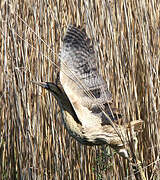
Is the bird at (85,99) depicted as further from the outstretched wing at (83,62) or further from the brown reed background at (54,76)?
the brown reed background at (54,76)

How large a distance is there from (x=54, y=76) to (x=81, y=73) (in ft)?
1.42

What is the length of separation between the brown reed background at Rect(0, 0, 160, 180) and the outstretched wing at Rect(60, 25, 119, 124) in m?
0.10

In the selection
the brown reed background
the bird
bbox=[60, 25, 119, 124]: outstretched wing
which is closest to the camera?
the bird

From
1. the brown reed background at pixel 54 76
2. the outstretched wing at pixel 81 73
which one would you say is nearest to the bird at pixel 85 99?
the outstretched wing at pixel 81 73

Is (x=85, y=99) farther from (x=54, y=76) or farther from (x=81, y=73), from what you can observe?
(x=54, y=76)

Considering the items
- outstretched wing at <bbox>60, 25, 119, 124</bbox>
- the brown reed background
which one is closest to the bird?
outstretched wing at <bbox>60, 25, 119, 124</bbox>

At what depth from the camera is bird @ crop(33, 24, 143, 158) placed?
1705 millimetres

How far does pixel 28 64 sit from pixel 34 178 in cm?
63

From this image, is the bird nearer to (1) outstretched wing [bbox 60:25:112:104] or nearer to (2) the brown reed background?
(1) outstretched wing [bbox 60:25:112:104]

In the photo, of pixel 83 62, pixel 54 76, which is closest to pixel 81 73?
pixel 83 62

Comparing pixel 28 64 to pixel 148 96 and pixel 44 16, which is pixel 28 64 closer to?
Result: pixel 44 16

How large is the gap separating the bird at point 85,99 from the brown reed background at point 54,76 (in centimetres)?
11

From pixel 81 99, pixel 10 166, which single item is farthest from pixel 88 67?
pixel 10 166

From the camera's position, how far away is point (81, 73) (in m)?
1.87
